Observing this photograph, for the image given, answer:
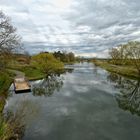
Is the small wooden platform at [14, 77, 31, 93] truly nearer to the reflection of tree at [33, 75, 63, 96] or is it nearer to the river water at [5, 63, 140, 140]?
the reflection of tree at [33, 75, 63, 96]

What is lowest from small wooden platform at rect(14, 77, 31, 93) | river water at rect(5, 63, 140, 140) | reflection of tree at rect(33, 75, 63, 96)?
river water at rect(5, 63, 140, 140)

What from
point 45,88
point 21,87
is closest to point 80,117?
point 21,87

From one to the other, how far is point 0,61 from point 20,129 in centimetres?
1619

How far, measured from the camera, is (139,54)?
61.1 m

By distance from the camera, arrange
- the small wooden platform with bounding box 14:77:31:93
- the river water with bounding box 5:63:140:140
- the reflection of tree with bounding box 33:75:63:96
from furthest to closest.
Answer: the reflection of tree with bounding box 33:75:63:96 → the small wooden platform with bounding box 14:77:31:93 → the river water with bounding box 5:63:140:140

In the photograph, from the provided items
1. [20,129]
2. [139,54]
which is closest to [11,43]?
[20,129]

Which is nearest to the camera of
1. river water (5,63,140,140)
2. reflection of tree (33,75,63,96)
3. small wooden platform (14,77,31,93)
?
river water (5,63,140,140)

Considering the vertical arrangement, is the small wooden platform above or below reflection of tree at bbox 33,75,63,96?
above

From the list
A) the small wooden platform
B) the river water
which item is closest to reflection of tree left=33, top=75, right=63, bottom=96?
the small wooden platform

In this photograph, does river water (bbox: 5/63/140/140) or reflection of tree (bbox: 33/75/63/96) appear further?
reflection of tree (bbox: 33/75/63/96)

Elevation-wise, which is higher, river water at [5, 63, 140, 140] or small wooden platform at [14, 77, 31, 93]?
small wooden platform at [14, 77, 31, 93]

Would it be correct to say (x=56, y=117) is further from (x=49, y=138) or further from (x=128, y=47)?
(x=128, y=47)

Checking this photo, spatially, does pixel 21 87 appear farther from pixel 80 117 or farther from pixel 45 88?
pixel 80 117

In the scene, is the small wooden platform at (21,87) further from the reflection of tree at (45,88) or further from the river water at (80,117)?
the river water at (80,117)
